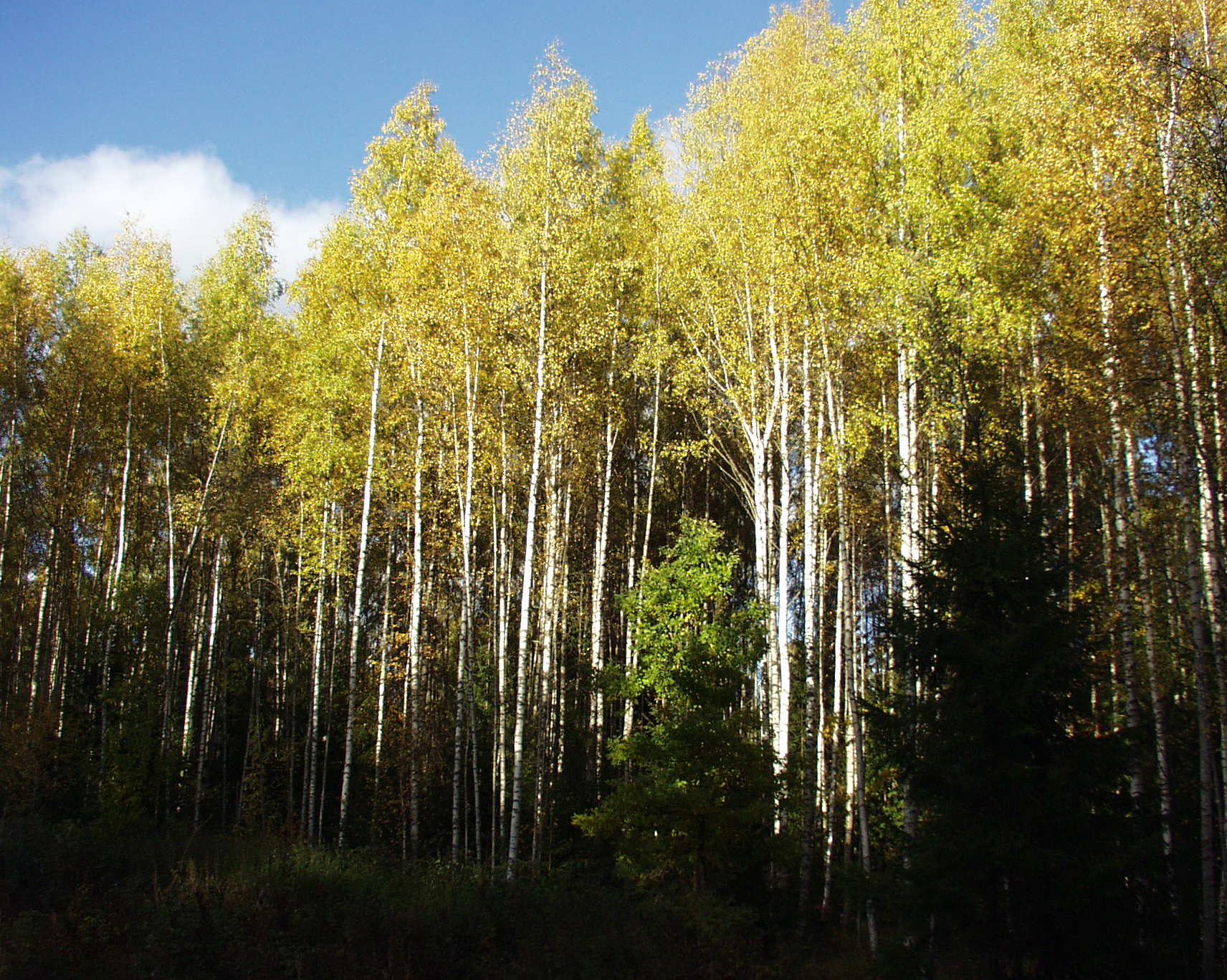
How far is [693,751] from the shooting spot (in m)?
10.7

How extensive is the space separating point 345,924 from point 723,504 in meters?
14.6

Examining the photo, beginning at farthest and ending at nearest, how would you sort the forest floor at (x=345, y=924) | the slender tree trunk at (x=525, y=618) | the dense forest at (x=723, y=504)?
1. the slender tree trunk at (x=525, y=618)
2. the forest floor at (x=345, y=924)
3. the dense forest at (x=723, y=504)

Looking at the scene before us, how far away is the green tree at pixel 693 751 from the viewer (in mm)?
10477

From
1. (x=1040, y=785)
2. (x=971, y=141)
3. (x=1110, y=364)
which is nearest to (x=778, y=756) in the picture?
(x=1040, y=785)

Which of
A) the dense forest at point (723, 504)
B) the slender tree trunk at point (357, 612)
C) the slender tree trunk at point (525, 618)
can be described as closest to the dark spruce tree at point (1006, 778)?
the dense forest at point (723, 504)

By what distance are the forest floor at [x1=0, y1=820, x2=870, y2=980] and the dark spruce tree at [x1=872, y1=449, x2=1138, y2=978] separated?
→ 2726 millimetres

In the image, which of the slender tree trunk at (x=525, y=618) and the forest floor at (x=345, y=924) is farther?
→ the slender tree trunk at (x=525, y=618)

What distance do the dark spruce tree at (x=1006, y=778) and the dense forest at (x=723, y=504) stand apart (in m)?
0.04

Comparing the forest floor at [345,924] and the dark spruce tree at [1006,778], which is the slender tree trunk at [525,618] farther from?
the dark spruce tree at [1006,778]

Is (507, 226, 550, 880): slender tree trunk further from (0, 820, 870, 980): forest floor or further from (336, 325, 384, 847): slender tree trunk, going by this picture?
(336, 325, 384, 847): slender tree trunk

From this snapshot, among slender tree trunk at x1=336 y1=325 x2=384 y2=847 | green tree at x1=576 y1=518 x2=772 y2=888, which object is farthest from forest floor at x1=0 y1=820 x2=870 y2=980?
slender tree trunk at x1=336 y1=325 x2=384 y2=847

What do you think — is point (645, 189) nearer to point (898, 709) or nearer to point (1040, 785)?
point (898, 709)

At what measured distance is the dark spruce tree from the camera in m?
6.66

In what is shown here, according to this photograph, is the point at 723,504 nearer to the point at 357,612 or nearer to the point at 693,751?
the point at 357,612
